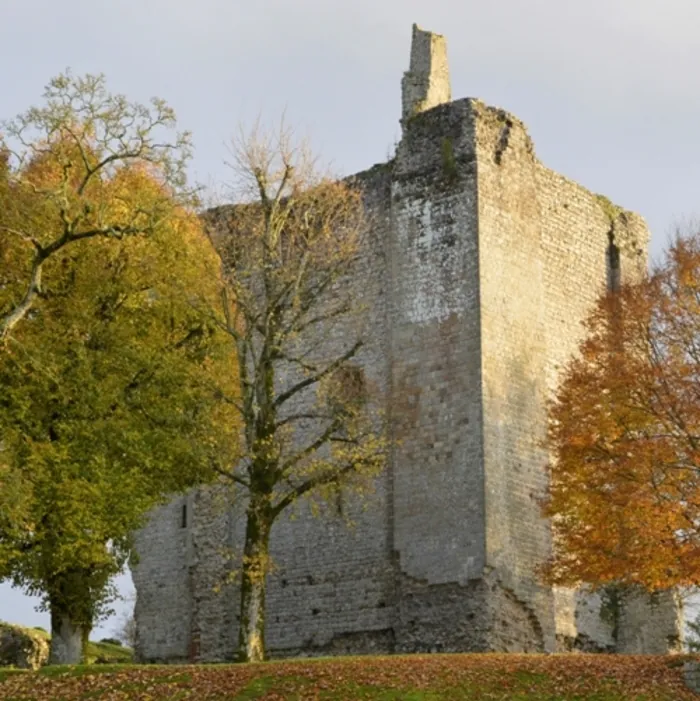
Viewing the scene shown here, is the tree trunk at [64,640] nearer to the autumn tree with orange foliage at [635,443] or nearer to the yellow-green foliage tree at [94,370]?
the yellow-green foliage tree at [94,370]

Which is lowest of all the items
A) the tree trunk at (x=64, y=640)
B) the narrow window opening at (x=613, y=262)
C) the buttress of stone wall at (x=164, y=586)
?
the tree trunk at (x=64, y=640)

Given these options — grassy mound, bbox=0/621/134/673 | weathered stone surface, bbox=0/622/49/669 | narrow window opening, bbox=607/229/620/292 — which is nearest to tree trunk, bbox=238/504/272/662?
grassy mound, bbox=0/621/134/673

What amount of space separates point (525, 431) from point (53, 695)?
12025 millimetres

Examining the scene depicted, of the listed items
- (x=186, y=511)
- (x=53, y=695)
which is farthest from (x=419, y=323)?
(x=53, y=695)

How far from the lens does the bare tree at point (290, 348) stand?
87.0ft

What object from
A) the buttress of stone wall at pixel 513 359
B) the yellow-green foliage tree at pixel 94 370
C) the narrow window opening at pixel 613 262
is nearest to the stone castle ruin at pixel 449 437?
the buttress of stone wall at pixel 513 359

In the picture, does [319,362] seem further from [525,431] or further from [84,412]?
[84,412]

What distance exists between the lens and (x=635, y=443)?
27.0 meters

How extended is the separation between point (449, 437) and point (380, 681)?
30.4 feet

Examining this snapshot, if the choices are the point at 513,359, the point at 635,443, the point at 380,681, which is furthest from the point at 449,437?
the point at 380,681

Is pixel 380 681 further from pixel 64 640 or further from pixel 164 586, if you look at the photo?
pixel 164 586

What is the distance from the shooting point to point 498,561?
29516 millimetres

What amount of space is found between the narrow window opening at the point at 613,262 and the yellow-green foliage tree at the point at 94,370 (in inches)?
410

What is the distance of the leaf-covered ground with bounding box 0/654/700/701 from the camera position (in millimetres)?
21344
